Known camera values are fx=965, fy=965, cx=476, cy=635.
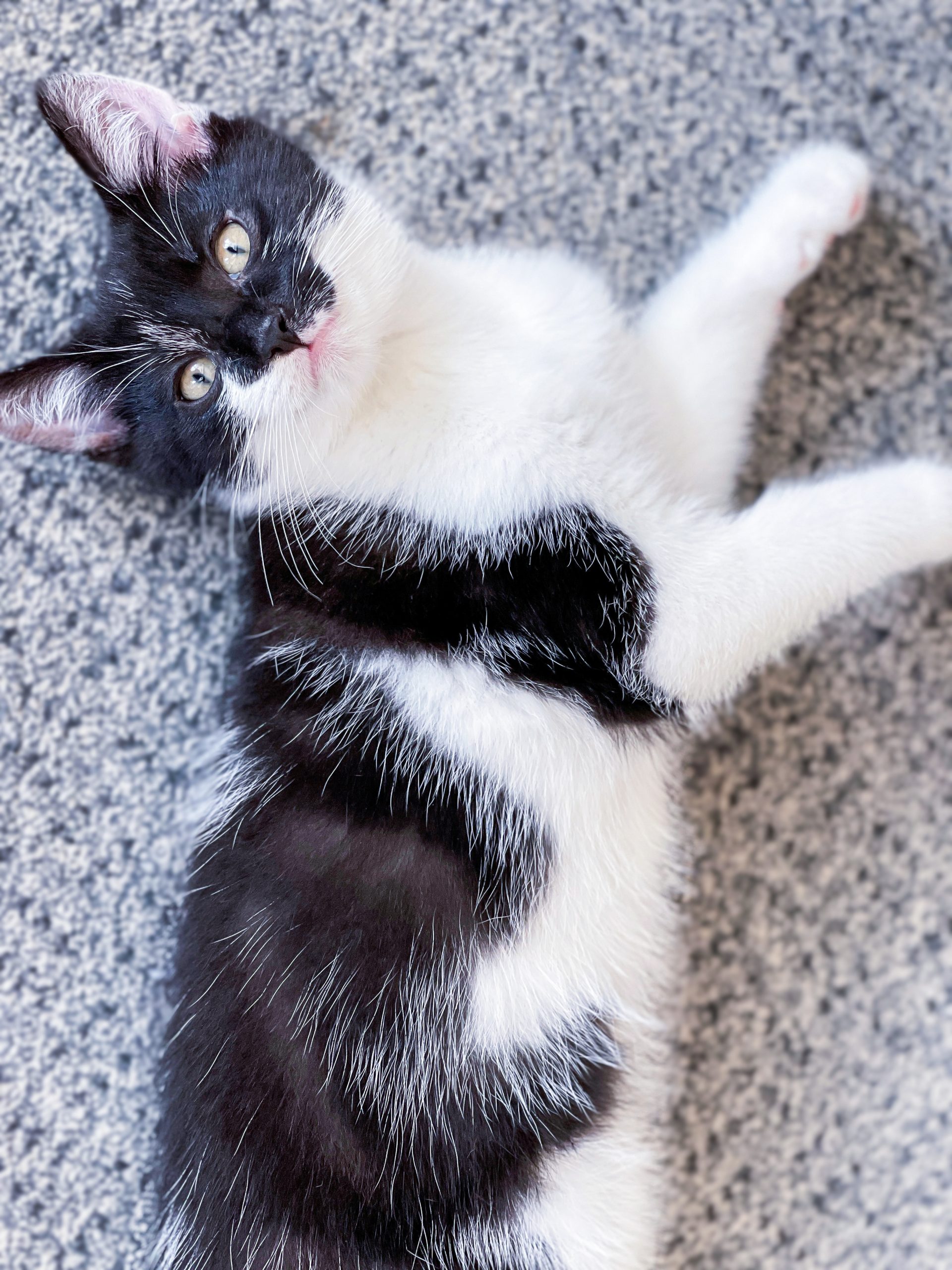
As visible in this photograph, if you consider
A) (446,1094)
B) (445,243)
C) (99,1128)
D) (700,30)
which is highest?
(700,30)

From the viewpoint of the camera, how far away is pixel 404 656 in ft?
2.70

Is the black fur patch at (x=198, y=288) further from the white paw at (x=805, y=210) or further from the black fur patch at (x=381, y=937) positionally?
the white paw at (x=805, y=210)

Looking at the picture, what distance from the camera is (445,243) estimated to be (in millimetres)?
1052

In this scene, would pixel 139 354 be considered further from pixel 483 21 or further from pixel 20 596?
pixel 483 21

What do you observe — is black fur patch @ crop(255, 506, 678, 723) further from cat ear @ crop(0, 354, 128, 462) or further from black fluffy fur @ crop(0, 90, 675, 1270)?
cat ear @ crop(0, 354, 128, 462)

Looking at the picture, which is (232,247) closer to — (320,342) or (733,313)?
(320,342)

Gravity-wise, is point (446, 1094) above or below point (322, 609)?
below

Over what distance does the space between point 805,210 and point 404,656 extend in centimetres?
60

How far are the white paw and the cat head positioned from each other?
1.27ft

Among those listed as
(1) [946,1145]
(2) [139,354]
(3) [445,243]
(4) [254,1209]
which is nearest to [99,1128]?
(4) [254,1209]

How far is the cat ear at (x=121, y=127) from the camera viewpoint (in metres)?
0.81

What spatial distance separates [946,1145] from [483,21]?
131 cm

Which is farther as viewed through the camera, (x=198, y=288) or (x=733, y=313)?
(x=733, y=313)

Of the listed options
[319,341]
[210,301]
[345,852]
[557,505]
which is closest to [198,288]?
[210,301]
